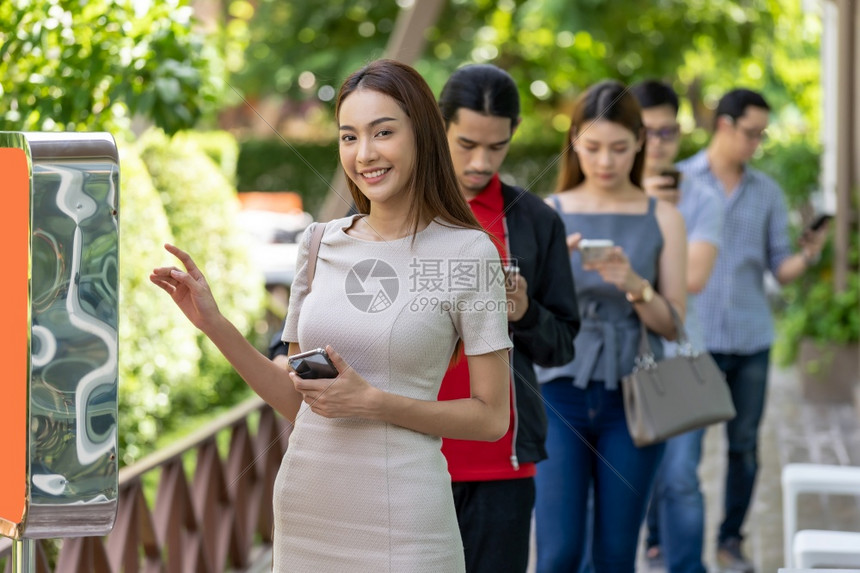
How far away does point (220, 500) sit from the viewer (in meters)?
4.83

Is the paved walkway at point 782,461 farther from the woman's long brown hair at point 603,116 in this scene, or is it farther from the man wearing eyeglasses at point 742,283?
the woman's long brown hair at point 603,116

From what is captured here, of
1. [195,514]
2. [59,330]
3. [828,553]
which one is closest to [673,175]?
[828,553]

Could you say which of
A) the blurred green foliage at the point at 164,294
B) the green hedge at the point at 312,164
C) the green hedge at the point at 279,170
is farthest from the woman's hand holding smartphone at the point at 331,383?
the green hedge at the point at 279,170

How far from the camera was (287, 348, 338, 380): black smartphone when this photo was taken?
188 centimetres

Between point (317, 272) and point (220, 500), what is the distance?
2.92 metres

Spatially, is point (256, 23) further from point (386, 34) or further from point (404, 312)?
point (404, 312)

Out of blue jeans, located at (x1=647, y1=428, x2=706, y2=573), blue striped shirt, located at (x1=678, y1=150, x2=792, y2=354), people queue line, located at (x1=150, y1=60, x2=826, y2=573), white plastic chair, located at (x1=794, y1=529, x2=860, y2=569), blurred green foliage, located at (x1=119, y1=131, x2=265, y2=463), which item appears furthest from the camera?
blurred green foliage, located at (x1=119, y1=131, x2=265, y2=463)

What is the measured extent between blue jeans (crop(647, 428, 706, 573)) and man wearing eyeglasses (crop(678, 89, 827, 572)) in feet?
2.01

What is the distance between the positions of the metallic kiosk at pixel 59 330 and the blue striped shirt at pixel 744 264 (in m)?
3.17

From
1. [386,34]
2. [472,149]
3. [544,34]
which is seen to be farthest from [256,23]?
[472,149]

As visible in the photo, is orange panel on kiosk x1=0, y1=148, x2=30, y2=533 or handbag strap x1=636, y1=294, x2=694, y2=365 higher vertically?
orange panel on kiosk x1=0, y1=148, x2=30, y2=533

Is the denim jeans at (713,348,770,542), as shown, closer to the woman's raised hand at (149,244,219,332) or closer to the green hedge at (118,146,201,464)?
the green hedge at (118,146,201,464)

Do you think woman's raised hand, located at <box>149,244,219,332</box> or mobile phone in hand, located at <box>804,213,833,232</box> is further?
mobile phone in hand, located at <box>804,213,833,232</box>

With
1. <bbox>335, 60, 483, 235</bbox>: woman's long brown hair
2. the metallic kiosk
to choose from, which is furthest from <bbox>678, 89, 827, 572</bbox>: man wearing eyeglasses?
the metallic kiosk
